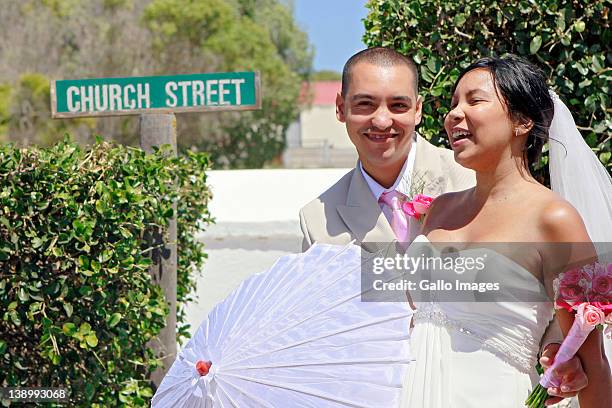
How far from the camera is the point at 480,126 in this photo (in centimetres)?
263

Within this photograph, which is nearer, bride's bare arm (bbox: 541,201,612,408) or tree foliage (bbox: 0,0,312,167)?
bride's bare arm (bbox: 541,201,612,408)

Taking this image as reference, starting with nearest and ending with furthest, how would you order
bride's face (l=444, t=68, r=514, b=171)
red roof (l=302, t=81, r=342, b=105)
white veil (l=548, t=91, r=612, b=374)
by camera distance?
bride's face (l=444, t=68, r=514, b=171) → white veil (l=548, t=91, r=612, b=374) → red roof (l=302, t=81, r=342, b=105)

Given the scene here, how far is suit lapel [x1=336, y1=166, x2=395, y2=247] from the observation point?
3.18 m

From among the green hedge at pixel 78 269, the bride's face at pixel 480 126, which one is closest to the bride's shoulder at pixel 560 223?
the bride's face at pixel 480 126

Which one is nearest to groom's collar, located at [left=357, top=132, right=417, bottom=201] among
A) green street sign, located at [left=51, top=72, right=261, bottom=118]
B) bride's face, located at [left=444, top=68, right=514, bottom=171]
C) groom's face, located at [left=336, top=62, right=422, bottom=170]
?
groom's face, located at [left=336, top=62, right=422, bottom=170]

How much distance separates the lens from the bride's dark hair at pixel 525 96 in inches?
104

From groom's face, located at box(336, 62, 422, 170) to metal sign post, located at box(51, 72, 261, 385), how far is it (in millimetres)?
1997

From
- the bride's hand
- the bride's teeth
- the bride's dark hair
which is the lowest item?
the bride's hand

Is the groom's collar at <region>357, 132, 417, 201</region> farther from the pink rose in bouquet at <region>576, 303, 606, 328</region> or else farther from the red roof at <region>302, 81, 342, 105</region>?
the red roof at <region>302, 81, 342, 105</region>

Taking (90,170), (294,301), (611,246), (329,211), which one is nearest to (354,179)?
(329,211)

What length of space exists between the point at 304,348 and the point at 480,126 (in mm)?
801

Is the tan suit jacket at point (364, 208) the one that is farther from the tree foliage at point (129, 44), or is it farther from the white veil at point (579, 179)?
the tree foliage at point (129, 44)

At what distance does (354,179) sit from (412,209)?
0.34 meters

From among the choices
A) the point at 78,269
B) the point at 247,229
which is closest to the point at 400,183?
the point at 78,269
